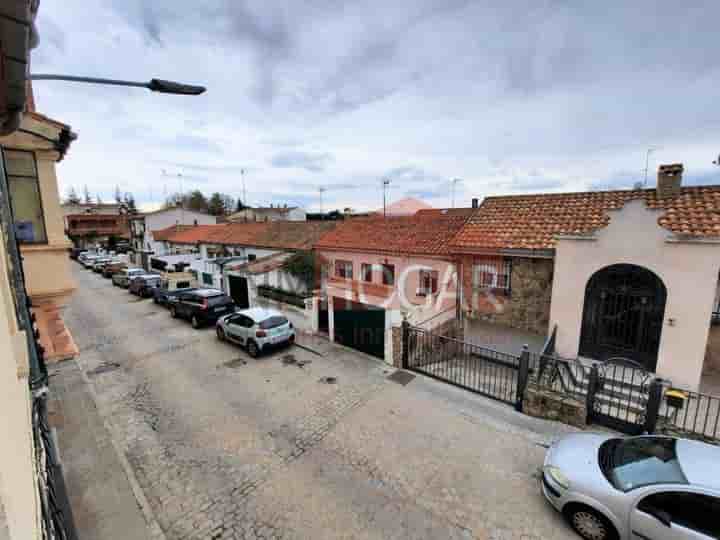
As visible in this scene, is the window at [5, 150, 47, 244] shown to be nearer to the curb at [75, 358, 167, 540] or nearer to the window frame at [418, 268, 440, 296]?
the curb at [75, 358, 167, 540]

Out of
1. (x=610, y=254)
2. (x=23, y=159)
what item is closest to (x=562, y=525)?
(x=610, y=254)

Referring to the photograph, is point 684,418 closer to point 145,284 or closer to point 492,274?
point 492,274

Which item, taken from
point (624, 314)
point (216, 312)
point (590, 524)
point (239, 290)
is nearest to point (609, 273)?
point (624, 314)

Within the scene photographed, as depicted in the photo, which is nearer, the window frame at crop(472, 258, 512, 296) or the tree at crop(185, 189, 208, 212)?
the window frame at crop(472, 258, 512, 296)

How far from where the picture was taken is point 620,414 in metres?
7.20

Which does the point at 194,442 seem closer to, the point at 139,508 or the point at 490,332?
the point at 139,508

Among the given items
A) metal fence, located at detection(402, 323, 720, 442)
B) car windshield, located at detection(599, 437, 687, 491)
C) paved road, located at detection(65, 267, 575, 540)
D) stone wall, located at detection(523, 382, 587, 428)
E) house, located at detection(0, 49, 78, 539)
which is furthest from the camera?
stone wall, located at detection(523, 382, 587, 428)

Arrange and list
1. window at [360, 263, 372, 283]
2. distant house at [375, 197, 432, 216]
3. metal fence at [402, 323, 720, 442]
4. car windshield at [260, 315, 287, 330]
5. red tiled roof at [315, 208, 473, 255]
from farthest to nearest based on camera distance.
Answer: distant house at [375, 197, 432, 216] → window at [360, 263, 372, 283] → red tiled roof at [315, 208, 473, 255] → car windshield at [260, 315, 287, 330] → metal fence at [402, 323, 720, 442]

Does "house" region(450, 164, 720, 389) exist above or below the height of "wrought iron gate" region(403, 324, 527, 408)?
above

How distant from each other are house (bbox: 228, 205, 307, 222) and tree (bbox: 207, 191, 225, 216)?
1015 cm

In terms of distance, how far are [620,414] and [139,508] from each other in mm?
9724

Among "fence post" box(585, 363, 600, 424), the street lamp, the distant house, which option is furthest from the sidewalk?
the distant house

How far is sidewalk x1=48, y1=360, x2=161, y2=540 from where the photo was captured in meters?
5.02

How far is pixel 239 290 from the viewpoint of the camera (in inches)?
682
